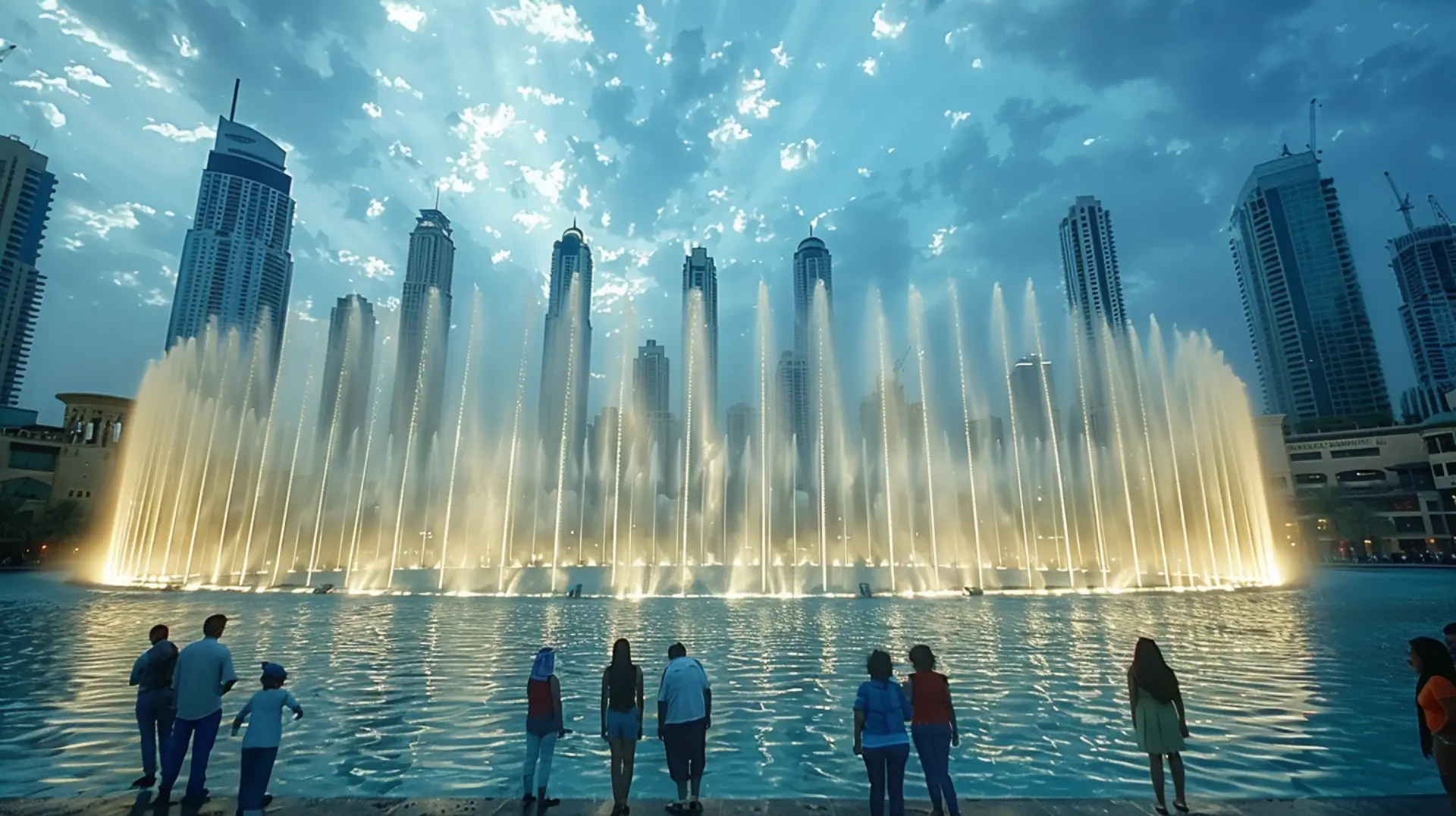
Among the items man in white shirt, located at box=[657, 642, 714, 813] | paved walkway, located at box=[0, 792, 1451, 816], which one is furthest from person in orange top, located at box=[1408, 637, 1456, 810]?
man in white shirt, located at box=[657, 642, 714, 813]

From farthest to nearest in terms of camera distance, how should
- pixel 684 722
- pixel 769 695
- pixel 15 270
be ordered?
pixel 15 270
pixel 769 695
pixel 684 722

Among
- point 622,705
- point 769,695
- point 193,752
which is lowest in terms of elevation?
→ point 769,695

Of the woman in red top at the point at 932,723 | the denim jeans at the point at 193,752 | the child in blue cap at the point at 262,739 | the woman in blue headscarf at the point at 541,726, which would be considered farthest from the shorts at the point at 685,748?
the denim jeans at the point at 193,752

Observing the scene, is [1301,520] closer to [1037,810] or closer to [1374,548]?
[1374,548]

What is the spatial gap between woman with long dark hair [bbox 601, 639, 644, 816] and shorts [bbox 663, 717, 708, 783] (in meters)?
0.38

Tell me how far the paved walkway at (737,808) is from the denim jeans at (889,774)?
0.51m

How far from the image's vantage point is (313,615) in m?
32.5

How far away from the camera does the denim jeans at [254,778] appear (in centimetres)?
694

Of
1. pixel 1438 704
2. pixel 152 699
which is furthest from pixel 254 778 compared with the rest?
pixel 1438 704

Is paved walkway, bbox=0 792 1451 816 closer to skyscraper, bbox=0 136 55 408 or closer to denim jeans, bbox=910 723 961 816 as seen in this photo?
denim jeans, bbox=910 723 961 816

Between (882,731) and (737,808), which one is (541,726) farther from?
(882,731)

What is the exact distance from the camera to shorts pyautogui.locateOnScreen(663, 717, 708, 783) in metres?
7.68

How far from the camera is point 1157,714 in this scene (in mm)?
7938

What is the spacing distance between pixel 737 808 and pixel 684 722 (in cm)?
108
